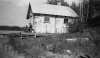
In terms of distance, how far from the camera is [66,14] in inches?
256

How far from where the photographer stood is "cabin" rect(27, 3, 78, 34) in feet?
19.9

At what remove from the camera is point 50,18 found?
6312 millimetres

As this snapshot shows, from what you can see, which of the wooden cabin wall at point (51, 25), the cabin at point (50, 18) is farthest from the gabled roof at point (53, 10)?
the wooden cabin wall at point (51, 25)

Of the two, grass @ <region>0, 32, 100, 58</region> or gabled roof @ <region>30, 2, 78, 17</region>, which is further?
gabled roof @ <region>30, 2, 78, 17</region>

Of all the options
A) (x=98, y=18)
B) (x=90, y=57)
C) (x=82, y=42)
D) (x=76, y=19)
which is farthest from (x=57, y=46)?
(x=76, y=19)

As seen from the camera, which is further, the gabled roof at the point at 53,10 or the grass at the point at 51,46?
the gabled roof at the point at 53,10

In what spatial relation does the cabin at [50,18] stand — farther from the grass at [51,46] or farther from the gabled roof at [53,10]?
the grass at [51,46]

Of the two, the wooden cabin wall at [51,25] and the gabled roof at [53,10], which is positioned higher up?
the gabled roof at [53,10]

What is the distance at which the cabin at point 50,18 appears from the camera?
6.07m

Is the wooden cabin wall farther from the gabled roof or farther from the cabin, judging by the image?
the gabled roof

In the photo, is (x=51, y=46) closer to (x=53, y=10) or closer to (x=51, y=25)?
(x=51, y=25)

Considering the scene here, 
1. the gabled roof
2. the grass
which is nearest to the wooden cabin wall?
the gabled roof

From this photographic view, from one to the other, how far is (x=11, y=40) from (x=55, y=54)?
1467mm

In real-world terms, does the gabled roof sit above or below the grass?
above
